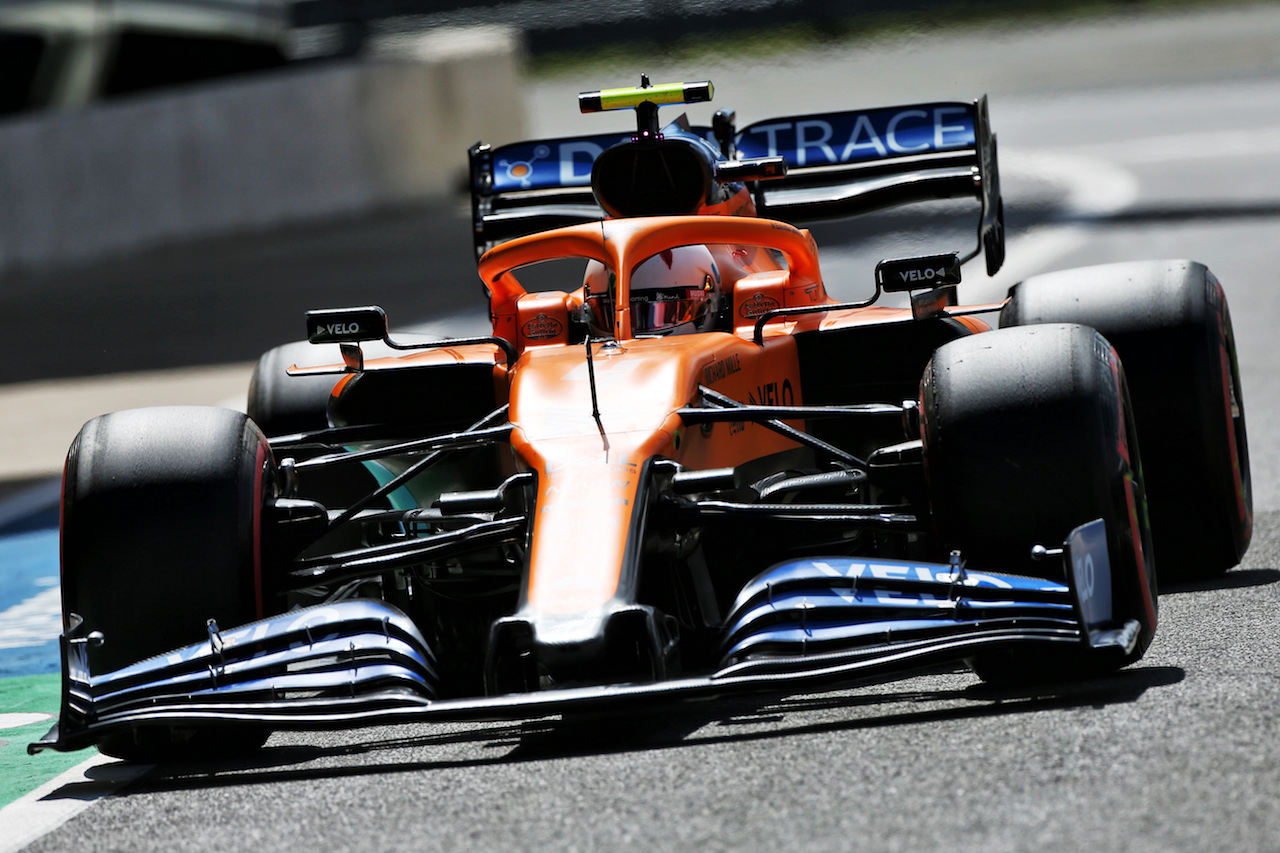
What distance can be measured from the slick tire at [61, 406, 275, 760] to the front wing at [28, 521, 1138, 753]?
192mm

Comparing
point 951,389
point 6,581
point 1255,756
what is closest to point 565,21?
point 6,581

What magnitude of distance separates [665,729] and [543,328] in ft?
7.03

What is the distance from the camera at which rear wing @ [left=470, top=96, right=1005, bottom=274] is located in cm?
808

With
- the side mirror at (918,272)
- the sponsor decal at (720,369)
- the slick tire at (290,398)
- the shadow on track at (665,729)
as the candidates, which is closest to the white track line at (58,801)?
the shadow on track at (665,729)

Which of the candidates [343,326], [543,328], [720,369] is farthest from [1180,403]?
[343,326]

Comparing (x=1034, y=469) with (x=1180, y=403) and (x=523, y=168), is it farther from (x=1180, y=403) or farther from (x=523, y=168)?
(x=523, y=168)

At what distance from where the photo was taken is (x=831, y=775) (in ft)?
13.8

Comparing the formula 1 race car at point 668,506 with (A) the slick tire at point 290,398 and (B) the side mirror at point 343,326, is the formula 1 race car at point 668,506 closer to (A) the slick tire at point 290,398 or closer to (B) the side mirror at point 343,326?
(B) the side mirror at point 343,326

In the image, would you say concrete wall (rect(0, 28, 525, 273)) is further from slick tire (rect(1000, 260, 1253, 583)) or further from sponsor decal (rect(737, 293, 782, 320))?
slick tire (rect(1000, 260, 1253, 583))

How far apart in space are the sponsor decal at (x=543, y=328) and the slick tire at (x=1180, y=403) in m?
1.62

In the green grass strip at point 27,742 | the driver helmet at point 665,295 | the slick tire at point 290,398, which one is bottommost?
the green grass strip at point 27,742

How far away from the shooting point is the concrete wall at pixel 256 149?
1911 centimetres

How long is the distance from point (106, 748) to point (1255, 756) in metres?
2.96

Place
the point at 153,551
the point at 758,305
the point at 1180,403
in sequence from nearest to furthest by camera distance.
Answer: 1. the point at 153,551
2. the point at 1180,403
3. the point at 758,305
